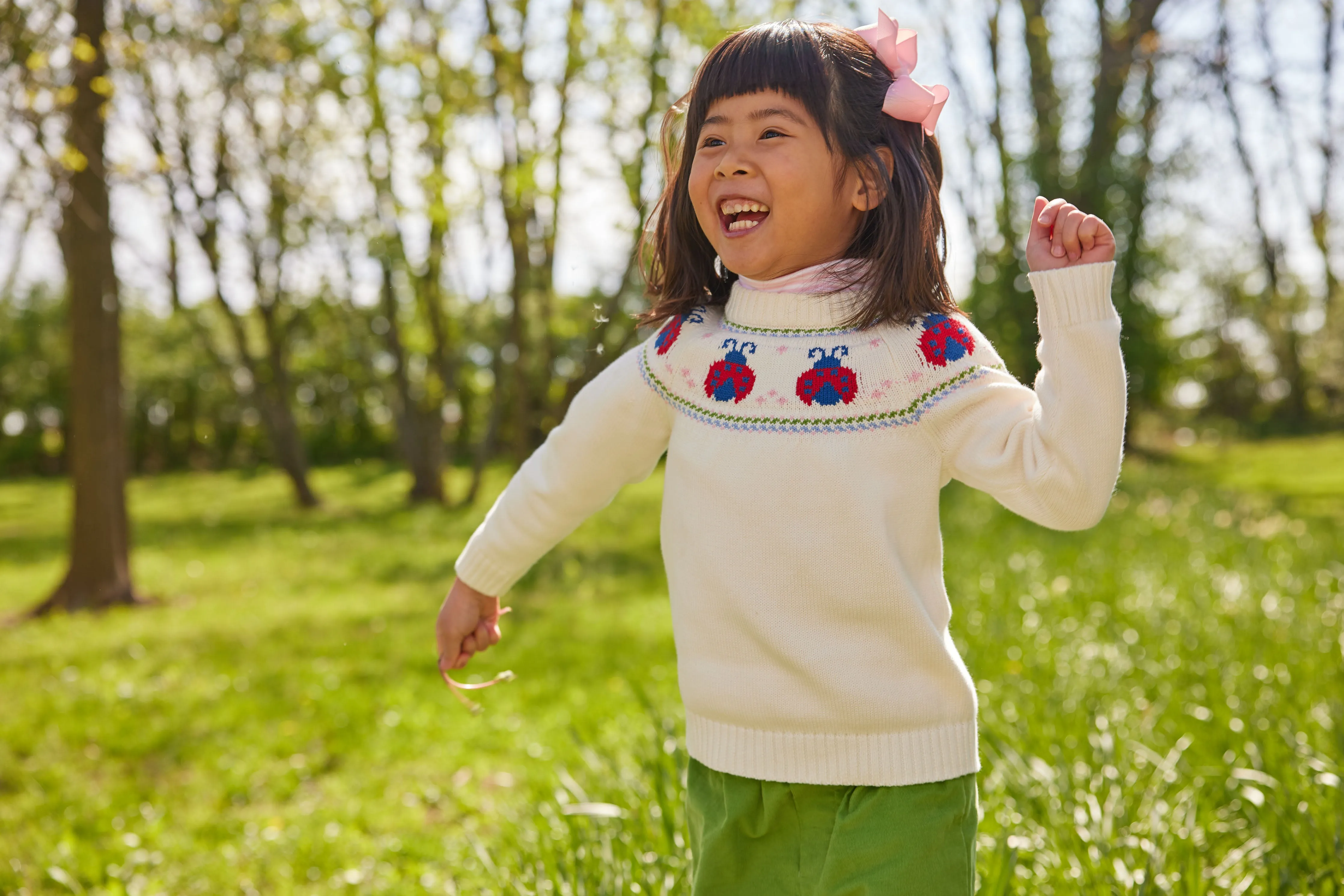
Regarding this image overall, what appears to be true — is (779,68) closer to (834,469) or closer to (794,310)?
(794,310)

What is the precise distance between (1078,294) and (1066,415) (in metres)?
0.17

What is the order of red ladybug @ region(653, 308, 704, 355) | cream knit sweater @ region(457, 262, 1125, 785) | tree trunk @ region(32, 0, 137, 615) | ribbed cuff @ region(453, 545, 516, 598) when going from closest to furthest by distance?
cream knit sweater @ region(457, 262, 1125, 785), red ladybug @ region(653, 308, 704, 355), ribbed cuff @ region(453, 545, 516, 598), tree trunk @ region(32, 0, 137, 615)

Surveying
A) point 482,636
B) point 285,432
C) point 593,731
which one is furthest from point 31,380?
point 482,636

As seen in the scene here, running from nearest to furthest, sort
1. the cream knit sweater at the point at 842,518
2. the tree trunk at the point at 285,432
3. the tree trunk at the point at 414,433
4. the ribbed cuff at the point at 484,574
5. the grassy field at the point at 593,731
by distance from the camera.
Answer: the cream knit sweater at the point at 842,518, the ribbed cuff at the point at 484,574, the grassy field at the point at 593,731, the tree trunk at the point at 414,433, the tree trunk at the point at 285,432

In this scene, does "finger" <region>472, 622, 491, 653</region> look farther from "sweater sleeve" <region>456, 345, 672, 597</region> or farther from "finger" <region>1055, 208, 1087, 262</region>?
"finger" <region>1055, 208, 1087, 262</region>

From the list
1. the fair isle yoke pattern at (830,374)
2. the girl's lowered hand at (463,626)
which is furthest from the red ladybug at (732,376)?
the girl's lowered hand at (463,626)

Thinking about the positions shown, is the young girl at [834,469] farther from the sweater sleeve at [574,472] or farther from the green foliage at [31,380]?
the green foliage at [31,380]

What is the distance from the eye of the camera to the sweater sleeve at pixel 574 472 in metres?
1.98

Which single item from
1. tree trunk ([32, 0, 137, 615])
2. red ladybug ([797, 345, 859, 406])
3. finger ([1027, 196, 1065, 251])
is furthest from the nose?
tree trunk ([32, 0, 137, 615])

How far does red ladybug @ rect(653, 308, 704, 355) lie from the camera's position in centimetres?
194

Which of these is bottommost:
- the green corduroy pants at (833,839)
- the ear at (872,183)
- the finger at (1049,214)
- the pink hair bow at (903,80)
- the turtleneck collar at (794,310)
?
the green corduroy pants at (833,839)

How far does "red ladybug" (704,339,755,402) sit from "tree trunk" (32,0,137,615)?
721 cm

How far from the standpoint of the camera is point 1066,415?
1.51m

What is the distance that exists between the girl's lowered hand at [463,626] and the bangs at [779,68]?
1011mm
